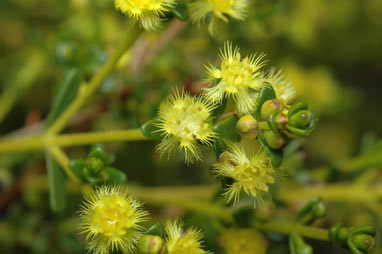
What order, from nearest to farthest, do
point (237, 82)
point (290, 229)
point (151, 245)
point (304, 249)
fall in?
point (151, 245) → point (237, 82) → point (304, 249) → point (290, 229)

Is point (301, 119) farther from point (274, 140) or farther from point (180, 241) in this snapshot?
point (180, 241)

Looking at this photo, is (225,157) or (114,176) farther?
(114,176)

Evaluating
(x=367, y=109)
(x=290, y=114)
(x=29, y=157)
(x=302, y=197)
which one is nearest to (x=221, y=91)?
(x=290, y=114)

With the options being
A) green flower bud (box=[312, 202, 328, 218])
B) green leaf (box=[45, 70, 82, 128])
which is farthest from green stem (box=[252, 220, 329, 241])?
green leaf (box=[45, 70, 82, 128])

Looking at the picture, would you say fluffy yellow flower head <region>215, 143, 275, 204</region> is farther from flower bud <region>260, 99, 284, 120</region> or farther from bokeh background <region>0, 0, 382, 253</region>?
bokeh background <region>0, 0, 382, 253</region>

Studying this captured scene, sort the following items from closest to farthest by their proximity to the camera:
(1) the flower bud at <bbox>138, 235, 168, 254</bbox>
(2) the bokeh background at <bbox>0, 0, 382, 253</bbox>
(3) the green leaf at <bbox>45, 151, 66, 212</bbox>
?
(1) the flower bud at <bbox>138, 235, 168, 254</bbox> → (3) the green leaf at <bbox>45, 151, 66, 212</bbox> → (2) the bokeh background at <bbox>0, 0, 382, 253</bbox>

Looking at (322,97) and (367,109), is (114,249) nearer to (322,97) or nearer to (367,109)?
(322,97)

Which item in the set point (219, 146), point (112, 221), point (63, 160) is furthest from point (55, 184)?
point (219, 146)
